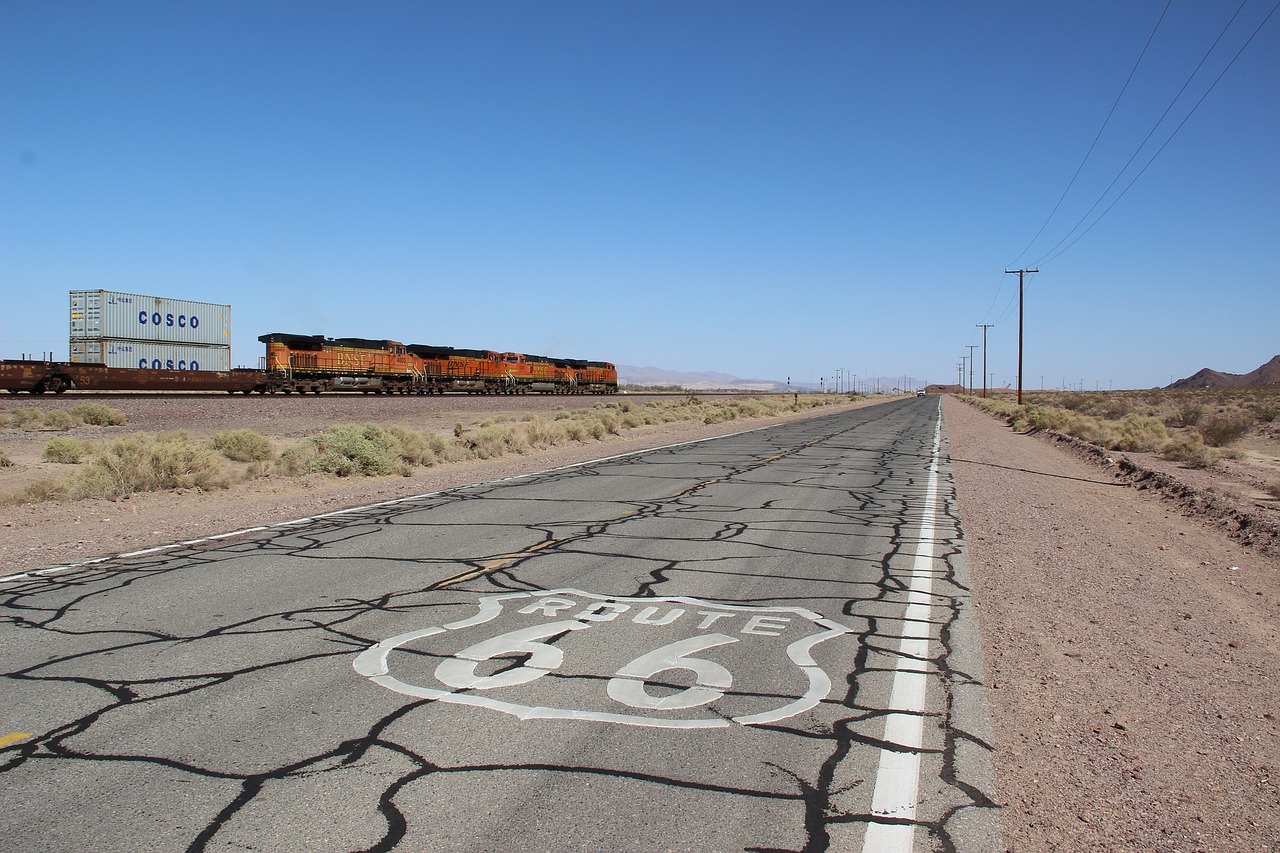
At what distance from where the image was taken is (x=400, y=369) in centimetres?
6306

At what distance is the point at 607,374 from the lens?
3900 inches

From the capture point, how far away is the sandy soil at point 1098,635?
3916 millimetres

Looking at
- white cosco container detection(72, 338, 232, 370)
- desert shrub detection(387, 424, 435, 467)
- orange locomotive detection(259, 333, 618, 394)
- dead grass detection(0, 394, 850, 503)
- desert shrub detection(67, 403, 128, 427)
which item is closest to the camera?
dead grass detection(0, 394, 850, 503)

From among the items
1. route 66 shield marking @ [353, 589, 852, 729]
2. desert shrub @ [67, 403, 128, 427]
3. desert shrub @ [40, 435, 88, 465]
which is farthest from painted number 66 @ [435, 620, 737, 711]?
desert shrub @ [67, 403, 128, 427]

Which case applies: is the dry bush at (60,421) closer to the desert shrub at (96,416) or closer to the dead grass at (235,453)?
the dead grass at (235,453)

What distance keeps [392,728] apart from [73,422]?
31.7 m

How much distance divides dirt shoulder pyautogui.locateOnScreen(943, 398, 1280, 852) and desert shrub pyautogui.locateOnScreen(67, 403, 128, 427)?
2936 cm

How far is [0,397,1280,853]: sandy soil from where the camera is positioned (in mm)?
3916

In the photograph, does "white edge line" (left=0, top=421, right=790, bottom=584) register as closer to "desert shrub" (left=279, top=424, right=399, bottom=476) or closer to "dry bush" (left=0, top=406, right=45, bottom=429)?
"desert shrub" (left=279, top=424, right=399, bottom=476)

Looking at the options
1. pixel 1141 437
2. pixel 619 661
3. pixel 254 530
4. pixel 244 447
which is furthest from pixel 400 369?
pixel 619 661

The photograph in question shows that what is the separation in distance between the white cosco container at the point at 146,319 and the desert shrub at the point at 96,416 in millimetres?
14689

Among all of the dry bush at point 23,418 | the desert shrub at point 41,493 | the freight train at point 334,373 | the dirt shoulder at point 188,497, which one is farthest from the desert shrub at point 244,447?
the freight train at point 334,373

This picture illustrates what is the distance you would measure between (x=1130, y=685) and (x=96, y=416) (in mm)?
33289

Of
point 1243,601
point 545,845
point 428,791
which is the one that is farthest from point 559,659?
point 1243,601
